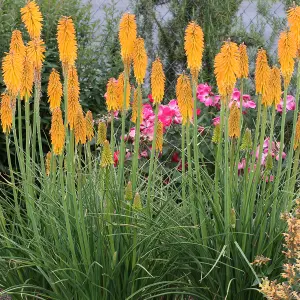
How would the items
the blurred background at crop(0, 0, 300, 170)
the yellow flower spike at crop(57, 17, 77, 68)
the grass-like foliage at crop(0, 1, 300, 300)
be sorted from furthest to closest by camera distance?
the blurred background at crop(0, 0, 300, 170)
the grass-like foliage at crop(0, 1, 300, 300)
the yellow flower spike at crop(57, 17, 77, 68)

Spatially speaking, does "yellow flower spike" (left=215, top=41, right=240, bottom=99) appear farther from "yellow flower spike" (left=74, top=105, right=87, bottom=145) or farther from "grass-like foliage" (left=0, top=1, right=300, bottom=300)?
"yellow flower spike" (left=74, top=105, right=87, bottom=145)

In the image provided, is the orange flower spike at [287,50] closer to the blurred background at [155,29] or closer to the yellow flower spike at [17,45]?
the yellow flower spike at [17,45]

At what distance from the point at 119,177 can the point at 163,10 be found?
14.7 ft

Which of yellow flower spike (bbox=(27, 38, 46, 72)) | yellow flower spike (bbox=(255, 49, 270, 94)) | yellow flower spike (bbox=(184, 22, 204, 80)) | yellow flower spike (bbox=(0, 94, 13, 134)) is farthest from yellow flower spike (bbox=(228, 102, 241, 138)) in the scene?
yellow flower spike (bbox=(0, 94, 13, 134))

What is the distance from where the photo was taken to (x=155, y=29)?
7.53 metres

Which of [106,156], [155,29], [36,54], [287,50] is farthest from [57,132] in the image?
[155,29]

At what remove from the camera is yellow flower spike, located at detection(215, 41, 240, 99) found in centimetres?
310

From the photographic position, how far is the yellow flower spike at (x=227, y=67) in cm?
310

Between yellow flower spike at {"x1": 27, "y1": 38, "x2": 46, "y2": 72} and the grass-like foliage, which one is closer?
the grass-like foliage

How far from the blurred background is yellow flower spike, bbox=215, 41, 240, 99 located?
3260 mm

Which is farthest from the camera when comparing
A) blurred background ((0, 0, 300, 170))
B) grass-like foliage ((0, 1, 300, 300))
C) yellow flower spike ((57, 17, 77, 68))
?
blurred background ((0, 0, 300, 170))

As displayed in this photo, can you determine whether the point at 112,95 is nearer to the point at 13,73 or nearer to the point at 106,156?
the point at 106,156

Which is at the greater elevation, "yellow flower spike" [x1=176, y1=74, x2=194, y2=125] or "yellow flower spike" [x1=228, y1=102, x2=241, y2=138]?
"yellow flower spike" [x1=176, y1=74, x2=194, y2=125]

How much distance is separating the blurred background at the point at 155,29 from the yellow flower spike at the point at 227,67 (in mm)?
3260
